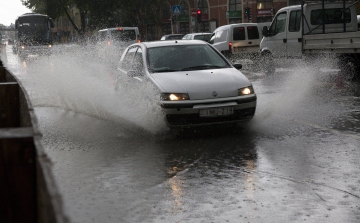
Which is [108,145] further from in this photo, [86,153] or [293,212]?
[293,212]

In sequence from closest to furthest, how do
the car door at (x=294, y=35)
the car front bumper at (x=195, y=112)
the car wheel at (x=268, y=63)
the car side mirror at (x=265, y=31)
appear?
the car front bumper at (x=195, y=112) < the car door at (x=294, y=35) < the car side mirror at (x=265, y=31) < the car wheel at (x=268, y=63)

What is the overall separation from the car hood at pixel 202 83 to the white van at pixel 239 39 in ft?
57.2

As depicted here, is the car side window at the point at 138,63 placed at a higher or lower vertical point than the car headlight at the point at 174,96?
higher

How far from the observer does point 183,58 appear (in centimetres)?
996

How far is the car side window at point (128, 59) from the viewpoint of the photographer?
36.6 ft

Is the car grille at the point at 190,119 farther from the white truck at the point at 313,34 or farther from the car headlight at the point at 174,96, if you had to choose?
the white truck at the point at 313,34

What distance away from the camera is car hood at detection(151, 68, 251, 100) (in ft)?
28.1

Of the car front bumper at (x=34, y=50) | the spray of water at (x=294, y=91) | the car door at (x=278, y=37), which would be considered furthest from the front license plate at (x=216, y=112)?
the car front bumper at (x=34, y=50)

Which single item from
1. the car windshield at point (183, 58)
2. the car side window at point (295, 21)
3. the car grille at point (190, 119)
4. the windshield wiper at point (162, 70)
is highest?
the car side window at point (295, 21)

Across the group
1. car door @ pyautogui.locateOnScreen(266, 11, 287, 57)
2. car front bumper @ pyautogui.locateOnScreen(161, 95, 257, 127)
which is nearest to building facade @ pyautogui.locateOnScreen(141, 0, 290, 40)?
car door @ pyautogui.locateOnScreen(266, 11, 287, 57)

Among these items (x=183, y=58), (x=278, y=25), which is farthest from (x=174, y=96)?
(x=278, y=25)

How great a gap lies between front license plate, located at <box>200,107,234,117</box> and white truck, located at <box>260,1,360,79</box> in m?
7.65

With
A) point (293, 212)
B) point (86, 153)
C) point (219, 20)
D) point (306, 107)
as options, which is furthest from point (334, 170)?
point (219, 20)

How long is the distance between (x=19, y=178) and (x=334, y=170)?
447 cm
